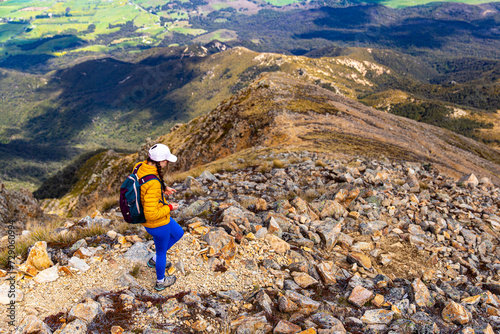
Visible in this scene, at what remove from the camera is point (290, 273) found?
751 centimetres

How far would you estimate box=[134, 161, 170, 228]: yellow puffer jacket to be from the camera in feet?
19.2

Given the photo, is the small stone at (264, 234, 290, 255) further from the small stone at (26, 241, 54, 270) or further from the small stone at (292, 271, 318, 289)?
the small stone at (26, 241, 54, 270)

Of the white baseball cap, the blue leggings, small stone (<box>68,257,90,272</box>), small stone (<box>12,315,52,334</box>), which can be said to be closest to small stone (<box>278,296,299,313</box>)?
the blue leggings

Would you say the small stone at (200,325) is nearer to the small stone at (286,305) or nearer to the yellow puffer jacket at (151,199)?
the small stone at (286,305)

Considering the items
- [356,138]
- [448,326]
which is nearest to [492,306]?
[448,326]

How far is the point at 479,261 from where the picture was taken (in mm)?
9195

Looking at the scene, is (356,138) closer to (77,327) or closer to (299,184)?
(299,184)

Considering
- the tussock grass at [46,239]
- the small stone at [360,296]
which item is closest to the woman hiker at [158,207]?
the tussock grass at [46,239]

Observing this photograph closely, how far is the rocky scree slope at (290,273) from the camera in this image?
554cm

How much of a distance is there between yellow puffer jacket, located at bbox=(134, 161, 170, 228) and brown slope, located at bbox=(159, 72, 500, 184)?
24.5 m

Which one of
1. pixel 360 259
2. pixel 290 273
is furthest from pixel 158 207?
pixel 360 259

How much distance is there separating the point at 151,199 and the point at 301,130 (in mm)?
32111

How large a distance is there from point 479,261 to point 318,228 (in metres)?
5.76

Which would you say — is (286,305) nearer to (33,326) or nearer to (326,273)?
(326,273)
